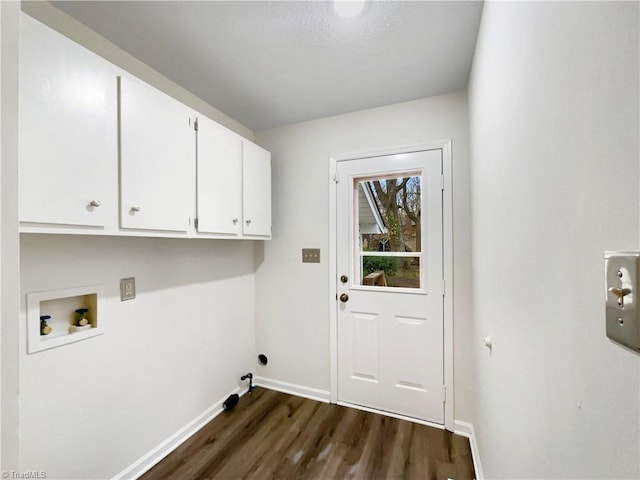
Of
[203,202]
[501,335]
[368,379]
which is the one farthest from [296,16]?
[368,379]

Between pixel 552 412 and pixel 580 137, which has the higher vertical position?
pixel 580 137

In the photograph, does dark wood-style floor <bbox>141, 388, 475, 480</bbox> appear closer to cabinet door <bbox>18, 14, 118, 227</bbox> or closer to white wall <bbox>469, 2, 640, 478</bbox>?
white wall <bbox>469, 2, 640, 478</bbox>

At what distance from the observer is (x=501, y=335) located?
1089 mm

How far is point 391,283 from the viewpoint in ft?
7.16

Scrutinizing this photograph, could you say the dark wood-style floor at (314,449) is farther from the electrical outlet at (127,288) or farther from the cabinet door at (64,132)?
the cabinet door at (64,132)

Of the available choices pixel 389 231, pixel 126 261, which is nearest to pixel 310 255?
pixel 389 231

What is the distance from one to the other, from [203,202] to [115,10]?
0.96 m

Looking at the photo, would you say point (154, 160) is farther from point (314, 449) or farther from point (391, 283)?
point (314, 449)

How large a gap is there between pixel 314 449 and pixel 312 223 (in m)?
1.61

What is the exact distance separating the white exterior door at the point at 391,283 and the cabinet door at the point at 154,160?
1184mm

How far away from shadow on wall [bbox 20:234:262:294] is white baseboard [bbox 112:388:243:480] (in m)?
0.96

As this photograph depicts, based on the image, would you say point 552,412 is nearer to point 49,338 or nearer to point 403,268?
point 403,268

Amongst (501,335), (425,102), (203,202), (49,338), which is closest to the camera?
(501,335)

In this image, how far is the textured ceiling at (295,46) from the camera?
1304 millimetres
